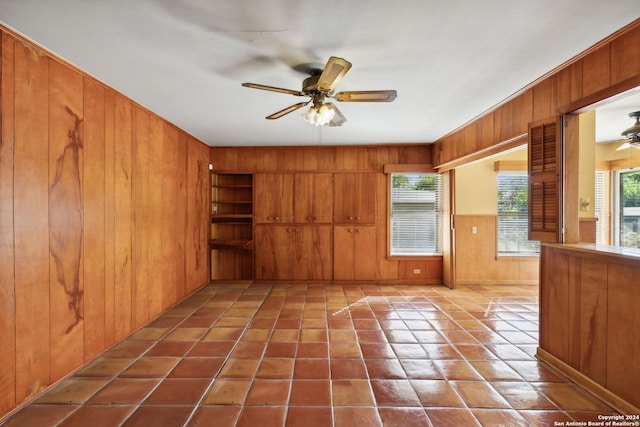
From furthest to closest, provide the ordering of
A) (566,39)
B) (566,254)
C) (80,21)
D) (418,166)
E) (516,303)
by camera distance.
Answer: (418,166)
(516,303)
(566,254)
(566,39)
(80,21)

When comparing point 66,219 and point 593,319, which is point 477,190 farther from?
point 66,219

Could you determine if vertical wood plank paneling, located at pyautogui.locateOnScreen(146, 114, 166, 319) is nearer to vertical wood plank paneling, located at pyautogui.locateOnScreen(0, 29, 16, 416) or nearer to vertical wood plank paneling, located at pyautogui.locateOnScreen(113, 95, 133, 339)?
vertical wood plank paneling, located at pyautogui.locateOnScreen(113, 95, 133, 339)

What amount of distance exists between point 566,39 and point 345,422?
116 inches

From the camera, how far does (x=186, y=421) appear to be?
1.72 meters

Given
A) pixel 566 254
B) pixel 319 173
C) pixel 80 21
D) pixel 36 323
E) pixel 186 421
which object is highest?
pixel 80 21

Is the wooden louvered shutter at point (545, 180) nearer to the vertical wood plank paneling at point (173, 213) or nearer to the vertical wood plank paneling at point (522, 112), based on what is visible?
the vertical wood plank paneling at point (522, 112)

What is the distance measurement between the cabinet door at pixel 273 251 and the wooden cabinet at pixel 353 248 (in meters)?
0.85

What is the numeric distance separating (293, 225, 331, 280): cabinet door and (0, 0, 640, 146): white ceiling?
2596 millimetres

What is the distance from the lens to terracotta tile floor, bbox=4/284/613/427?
69.9 inches

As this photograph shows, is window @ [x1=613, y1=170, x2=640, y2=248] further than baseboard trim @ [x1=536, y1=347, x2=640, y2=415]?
Yes

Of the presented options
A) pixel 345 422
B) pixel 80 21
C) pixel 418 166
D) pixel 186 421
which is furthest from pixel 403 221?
pixel 80 21

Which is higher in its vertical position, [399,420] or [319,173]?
[319,173]

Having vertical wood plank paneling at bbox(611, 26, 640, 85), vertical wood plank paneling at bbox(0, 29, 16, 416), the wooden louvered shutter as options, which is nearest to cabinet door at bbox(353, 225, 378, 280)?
the wooden louvered shutter

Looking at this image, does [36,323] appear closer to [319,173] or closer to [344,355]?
[344,355]
